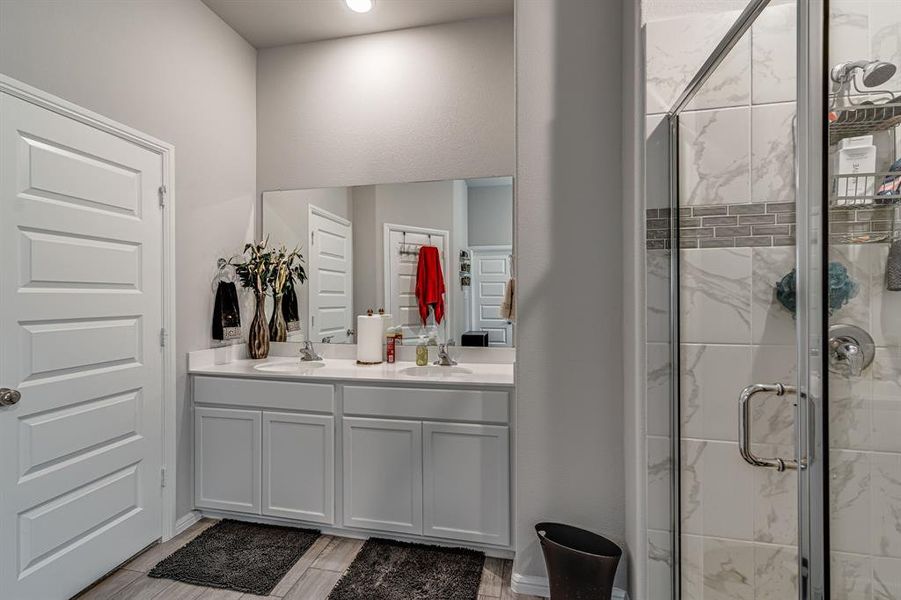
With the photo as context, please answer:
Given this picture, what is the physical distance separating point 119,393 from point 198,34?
196 centimetres

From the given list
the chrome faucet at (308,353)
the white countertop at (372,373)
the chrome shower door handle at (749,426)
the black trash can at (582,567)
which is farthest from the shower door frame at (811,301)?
the chrome faucet at (308,353)

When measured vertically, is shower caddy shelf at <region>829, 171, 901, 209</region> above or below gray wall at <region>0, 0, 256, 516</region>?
below

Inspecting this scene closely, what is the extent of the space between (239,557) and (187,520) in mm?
511

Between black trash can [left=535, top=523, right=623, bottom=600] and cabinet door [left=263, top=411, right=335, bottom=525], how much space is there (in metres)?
1.10

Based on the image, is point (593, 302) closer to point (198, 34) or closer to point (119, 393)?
point (119, 393)

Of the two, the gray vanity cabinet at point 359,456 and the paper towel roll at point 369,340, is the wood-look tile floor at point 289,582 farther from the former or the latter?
the paper towel roll at point 369,340

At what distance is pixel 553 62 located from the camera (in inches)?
71.0

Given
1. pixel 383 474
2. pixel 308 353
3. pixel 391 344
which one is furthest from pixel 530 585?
pixel 308 353

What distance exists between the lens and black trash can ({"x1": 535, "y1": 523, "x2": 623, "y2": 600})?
5.15 feet

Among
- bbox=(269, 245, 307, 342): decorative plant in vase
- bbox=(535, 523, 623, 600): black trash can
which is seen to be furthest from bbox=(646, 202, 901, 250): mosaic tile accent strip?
bbox=(269, 245, 307, 342): decorative plant in vase

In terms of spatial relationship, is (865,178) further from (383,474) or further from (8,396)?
(8,396)

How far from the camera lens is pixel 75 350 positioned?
72.7 inches

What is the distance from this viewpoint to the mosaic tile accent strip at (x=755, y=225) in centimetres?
88

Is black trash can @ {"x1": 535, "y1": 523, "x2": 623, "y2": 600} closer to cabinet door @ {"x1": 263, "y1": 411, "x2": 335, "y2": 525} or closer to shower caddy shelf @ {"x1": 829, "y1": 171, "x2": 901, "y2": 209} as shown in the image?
cabinet door @ {"x1": 263, "y1": 411, "x2": 335, "y2": 525}
